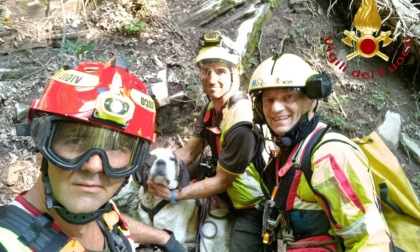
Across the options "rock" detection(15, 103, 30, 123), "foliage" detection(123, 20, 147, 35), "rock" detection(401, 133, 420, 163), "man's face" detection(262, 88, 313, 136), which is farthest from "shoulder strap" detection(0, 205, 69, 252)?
"rock" detection(401, 133, 420, 163)

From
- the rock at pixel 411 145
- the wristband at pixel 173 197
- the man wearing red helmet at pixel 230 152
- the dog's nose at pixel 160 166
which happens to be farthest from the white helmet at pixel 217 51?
the rock at pixel 411 145

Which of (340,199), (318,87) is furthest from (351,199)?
(318,87)

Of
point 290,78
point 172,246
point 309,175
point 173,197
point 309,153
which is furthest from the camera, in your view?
point 173,197

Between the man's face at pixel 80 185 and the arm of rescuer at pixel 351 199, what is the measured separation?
65.6 inches

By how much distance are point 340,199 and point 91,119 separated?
1911 mm

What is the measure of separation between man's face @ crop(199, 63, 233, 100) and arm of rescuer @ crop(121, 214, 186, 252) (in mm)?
1816

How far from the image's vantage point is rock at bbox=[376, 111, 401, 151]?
25.2 feet

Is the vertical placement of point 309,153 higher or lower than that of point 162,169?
higher

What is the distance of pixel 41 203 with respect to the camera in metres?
2.20

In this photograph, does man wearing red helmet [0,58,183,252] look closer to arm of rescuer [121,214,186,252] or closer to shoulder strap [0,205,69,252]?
shoulder strap [0,205,69,252]

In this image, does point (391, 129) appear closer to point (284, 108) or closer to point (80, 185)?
point (284, 108)

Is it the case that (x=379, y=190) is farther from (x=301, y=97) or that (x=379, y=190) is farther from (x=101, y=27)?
(x=101, y=27)

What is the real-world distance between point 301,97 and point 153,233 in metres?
1.89

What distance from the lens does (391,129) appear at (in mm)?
7828
